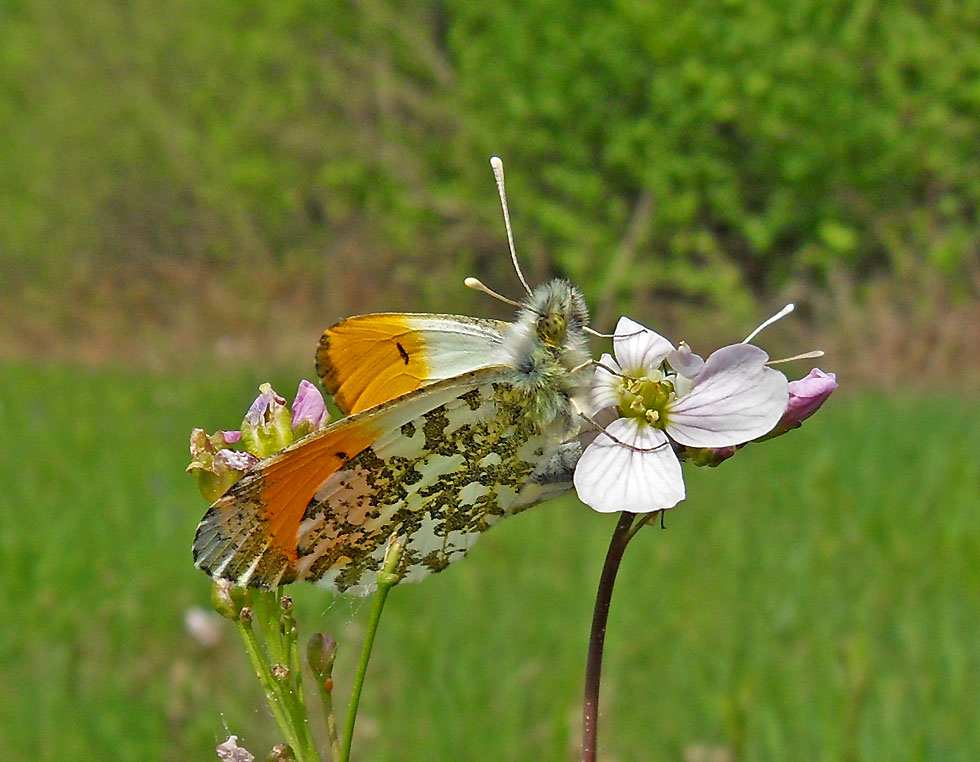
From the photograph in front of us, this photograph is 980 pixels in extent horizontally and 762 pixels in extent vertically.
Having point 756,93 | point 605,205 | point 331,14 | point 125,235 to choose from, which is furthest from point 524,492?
point 125,235

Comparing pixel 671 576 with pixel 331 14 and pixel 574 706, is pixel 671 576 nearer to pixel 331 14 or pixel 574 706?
pixel 574 706

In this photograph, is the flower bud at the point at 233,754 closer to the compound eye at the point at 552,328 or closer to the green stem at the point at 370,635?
the green stem at the point at 370,635

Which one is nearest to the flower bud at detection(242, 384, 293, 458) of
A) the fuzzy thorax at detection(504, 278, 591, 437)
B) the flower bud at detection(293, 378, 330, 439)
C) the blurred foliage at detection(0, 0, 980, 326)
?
the flower bud at detection(293, 378, 330, 439)

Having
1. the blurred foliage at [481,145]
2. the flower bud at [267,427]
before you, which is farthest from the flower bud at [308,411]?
the blurred foliage at [481,145]

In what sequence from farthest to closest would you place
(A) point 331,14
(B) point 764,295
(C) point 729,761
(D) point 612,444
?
→ 1. (A) point 331,14
2. (B) point 764,295
3. (C) point 729,761
4. (D) point 612,444

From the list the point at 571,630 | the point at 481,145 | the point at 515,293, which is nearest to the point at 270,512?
the point at 571,630

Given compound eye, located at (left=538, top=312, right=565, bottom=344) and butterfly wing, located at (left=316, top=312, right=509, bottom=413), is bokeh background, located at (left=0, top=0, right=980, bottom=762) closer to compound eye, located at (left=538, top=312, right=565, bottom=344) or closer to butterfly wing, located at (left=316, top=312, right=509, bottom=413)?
butterfly wing, located at (left=316, top=312, right=509, bottom=413)
